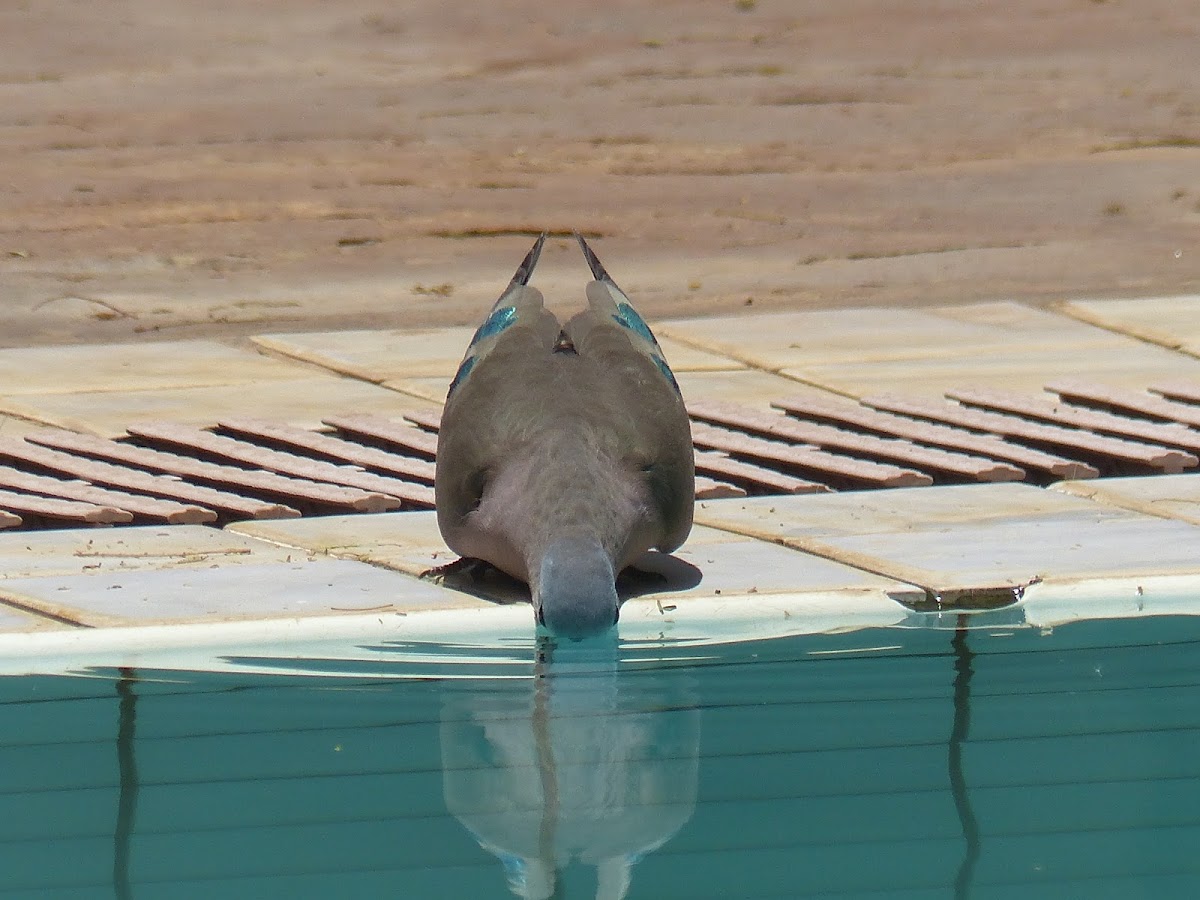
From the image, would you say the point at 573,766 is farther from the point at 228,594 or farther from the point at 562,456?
the point at 228,594

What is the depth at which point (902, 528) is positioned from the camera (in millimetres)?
5535

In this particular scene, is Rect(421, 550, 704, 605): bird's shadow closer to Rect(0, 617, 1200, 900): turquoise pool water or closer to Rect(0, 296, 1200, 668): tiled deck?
Rect(0, 296, 1200, 668): tiled deck

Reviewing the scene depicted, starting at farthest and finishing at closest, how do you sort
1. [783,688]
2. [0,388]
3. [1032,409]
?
[0,388] → [1032,409] → [783,688]

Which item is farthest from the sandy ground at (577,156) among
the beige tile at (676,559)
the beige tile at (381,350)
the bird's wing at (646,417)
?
the bird's wing at (646,417)

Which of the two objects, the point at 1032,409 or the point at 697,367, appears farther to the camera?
the point at 697,367

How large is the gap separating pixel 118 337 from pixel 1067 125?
4.56m

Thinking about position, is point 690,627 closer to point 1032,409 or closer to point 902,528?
point 902,528

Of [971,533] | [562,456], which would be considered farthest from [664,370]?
[971,533]

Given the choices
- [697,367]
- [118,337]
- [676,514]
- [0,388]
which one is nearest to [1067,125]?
[697,367]

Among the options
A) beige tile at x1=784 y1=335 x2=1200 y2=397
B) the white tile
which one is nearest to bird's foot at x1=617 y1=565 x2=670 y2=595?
the white tile

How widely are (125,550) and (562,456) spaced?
1351 mm

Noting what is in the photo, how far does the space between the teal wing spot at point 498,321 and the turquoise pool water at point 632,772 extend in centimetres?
107

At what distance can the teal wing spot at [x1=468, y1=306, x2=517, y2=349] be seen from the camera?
5.24m

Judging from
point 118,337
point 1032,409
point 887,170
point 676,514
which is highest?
point 887,170
